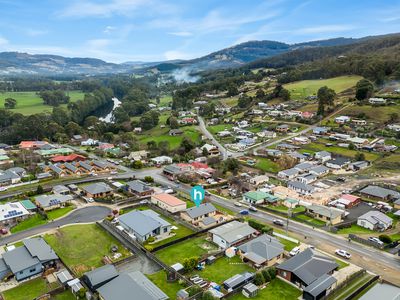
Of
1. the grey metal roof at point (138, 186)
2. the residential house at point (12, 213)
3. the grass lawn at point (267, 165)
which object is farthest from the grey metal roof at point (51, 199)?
the grass lawn at point (267, 165)

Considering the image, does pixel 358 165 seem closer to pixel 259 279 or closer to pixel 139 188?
pixel 139 188

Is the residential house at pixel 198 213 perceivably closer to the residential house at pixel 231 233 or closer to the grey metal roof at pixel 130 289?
the residential house at pixel 231 233

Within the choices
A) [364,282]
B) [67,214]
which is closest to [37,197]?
[67,214]

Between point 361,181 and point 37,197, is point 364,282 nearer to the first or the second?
point 361,181

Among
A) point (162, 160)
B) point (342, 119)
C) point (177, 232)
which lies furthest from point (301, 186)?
point (342, 119)

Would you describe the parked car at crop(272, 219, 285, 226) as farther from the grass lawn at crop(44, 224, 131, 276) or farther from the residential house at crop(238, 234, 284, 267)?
the grass lawn at crop(44, 224, 131, 276)
